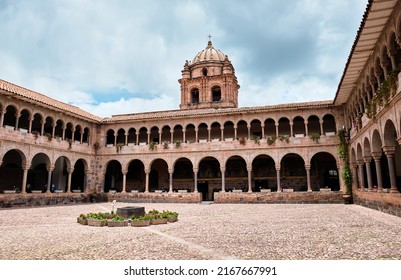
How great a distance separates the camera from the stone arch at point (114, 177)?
31328 millimetres

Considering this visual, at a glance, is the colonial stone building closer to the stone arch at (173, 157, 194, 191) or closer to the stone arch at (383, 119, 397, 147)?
the stone arch at (173, 157, 194, 191)

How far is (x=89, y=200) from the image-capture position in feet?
89.0

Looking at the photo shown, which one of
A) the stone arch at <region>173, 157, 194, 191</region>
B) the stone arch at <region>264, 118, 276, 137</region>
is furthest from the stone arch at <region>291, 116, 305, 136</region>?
the stone arch at <region>173, 157, 194, 191</region>

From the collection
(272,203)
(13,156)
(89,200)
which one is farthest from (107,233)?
(13,156)

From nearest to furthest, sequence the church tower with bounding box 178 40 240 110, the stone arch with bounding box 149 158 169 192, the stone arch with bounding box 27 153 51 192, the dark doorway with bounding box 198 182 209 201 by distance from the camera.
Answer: the stone arch with bounding box 27 153 51 192, the dark doorway with bounding box 198 182 209 201, the stone arch with bounding box 149 158 169 192, the church tower with bounding box 178 40 240 110

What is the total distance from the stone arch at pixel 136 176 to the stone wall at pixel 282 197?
31.5ft

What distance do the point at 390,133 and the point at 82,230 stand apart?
1335 centimetres

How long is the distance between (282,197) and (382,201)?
29.4 feet

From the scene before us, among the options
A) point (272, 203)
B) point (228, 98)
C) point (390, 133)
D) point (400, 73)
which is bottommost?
point (272, 203)

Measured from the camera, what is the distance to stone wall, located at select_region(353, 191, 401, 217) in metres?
12.8

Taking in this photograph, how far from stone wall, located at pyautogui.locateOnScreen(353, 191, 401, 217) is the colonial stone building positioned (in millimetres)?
181

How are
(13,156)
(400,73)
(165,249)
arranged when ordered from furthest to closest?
(13,156)
(400,73)
(165,249)

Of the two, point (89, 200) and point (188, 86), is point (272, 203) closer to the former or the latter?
point (89, 200)

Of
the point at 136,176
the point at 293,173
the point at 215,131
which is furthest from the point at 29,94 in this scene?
the point at 293,173
